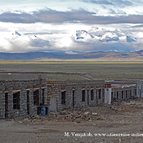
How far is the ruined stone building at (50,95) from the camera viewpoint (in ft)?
137

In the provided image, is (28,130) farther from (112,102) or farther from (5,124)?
(112,102)

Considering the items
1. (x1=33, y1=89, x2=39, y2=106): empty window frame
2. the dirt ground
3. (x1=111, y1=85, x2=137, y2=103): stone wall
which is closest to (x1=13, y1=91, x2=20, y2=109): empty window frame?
the dirt ground

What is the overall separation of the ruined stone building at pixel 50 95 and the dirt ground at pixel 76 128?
172cm

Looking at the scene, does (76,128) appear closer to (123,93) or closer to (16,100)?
(16,100)

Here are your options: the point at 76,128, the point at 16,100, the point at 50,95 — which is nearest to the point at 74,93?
the point at 50,95

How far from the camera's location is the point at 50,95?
165 ft

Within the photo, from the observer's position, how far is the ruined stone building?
41906mm

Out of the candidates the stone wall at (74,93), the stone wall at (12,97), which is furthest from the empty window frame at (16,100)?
the stone wall at (74,93)

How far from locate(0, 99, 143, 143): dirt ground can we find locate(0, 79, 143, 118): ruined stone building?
1.72 meters

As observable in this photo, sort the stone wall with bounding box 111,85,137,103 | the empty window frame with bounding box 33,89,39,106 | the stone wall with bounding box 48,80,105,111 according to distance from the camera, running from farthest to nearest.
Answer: the stone wall with bounding box 111,85,137,103 < the stone wall with bounding box 48,80,105,111 < the empty window frame with bounding box 33,89,39,106

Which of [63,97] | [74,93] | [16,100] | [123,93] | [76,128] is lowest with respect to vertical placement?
[123,93]

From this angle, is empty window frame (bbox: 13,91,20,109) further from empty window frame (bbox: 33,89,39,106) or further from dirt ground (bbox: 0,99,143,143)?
empty window frame (bbox: 33,89,39,106)

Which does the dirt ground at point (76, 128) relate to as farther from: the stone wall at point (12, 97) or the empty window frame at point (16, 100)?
the empty window frame at point (16, 100)

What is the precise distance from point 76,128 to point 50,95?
1433 cm
